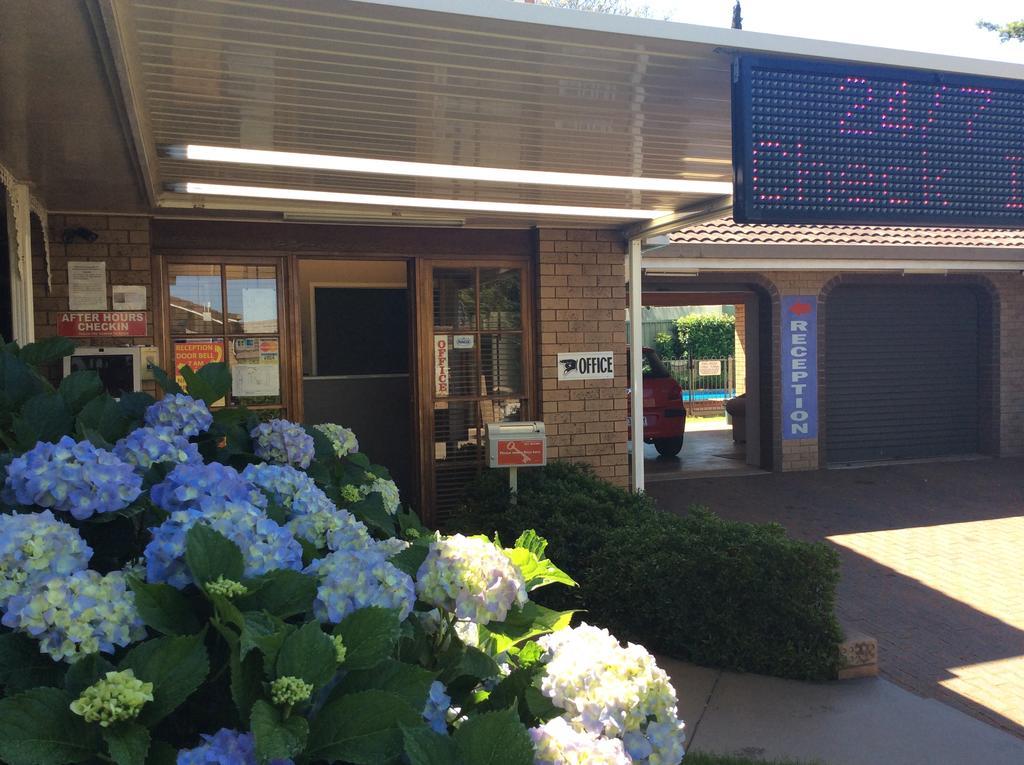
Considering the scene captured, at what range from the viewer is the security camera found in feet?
19.7

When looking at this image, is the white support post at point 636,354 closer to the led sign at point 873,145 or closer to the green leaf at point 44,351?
the led sign at point 873,145

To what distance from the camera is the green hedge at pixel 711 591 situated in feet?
15.5

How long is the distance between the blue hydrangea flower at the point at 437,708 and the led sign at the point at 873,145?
Answer: 2.73m

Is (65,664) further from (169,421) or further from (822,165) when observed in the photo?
(822,165)

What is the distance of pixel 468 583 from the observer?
4.91ft

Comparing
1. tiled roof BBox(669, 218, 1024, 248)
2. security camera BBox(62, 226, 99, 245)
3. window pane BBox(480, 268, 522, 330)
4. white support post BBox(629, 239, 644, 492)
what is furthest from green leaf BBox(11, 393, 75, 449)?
tiled roof BBox(669, 218, 1024, 248)

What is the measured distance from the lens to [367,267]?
30.7ft

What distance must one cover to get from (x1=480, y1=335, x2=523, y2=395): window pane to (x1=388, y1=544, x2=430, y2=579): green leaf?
18.7 feet

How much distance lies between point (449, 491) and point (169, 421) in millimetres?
5607

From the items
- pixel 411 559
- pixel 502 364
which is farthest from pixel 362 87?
pixel 502 364

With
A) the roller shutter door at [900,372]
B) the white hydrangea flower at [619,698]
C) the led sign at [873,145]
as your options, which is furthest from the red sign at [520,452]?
the roller shutter door at [900,372]

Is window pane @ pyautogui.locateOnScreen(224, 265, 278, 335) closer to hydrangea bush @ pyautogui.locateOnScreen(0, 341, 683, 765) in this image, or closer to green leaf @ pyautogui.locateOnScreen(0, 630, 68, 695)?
hydrangea bush @ pyautogui.locateOnScreen(0, 341, 683, 765)

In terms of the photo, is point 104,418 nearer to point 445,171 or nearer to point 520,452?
point 445,171

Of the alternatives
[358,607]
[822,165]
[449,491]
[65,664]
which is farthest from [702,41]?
[449,491]
